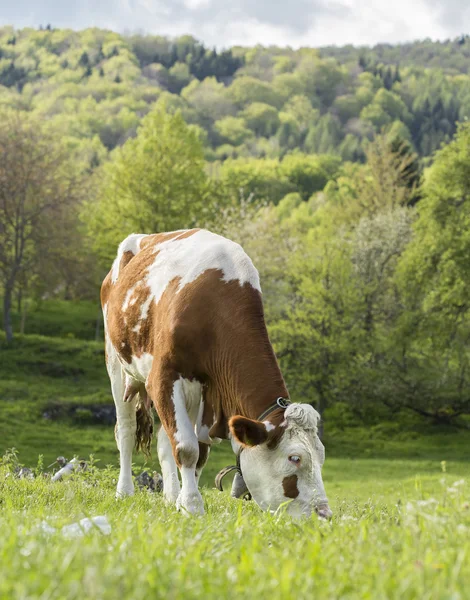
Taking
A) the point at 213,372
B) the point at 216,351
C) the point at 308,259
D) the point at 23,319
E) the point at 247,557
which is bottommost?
the point at 23,319

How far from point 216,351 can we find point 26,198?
136ft

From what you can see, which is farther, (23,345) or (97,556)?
(23,345)

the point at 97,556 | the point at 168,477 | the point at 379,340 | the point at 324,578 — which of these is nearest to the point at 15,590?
A: the point at 97,556

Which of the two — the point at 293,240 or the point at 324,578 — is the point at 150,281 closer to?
the point at 324,578

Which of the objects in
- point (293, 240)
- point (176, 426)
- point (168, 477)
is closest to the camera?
point (176, 426)

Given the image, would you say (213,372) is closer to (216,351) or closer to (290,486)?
(216,351)

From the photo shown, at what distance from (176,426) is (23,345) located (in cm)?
3961

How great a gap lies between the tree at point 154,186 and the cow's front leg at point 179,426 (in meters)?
38.9

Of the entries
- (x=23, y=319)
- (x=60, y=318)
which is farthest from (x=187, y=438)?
(x=60, y=318)

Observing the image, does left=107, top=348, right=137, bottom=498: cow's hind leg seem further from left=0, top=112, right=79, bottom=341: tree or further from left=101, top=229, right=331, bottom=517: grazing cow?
left=0, top=112, right=79, bottom=341: tree

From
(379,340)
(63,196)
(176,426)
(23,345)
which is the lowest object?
(23,345)

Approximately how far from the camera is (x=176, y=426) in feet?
24.0

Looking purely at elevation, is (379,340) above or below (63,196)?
below

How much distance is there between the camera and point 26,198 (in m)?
46.4
